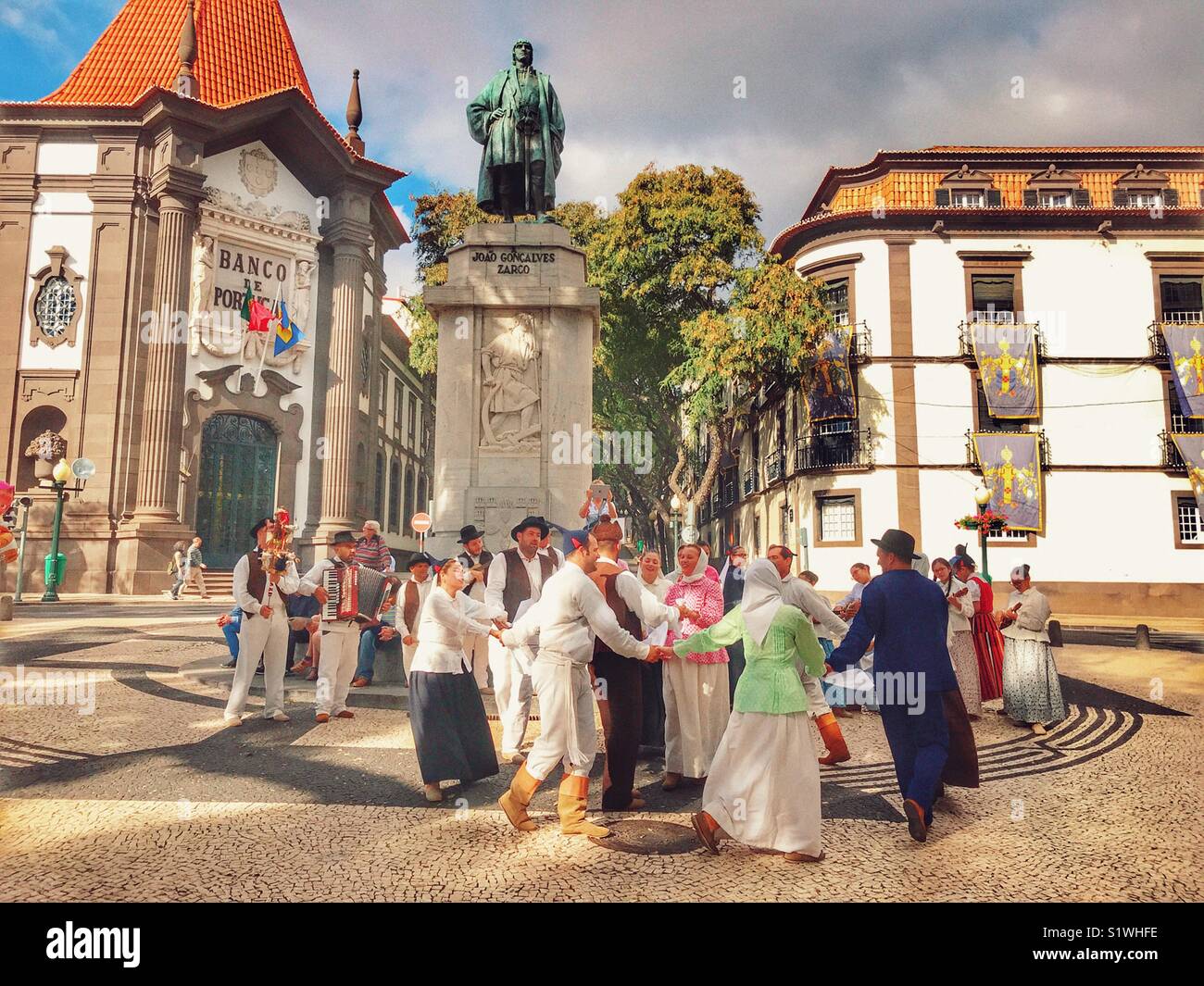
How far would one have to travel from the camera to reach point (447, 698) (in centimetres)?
555

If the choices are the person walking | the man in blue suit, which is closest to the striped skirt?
the person walking

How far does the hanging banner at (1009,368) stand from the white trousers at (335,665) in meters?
24.5

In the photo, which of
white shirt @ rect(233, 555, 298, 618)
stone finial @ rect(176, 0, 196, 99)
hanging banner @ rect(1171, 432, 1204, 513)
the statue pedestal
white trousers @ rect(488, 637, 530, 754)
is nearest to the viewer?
white trousers @ rect(488, 637, 530, 754)

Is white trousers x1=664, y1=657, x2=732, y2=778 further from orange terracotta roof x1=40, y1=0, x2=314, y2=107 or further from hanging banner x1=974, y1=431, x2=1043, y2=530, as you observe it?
orange terracotta roof x1=40, y1=0, x2=314, y2=107

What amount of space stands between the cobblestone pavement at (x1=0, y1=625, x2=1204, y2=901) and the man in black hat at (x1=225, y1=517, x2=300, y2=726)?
0.27 meters

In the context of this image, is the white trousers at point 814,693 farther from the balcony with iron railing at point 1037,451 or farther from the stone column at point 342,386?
the balcony with iron railing at point 1037,451

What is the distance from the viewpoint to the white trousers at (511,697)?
6551mm

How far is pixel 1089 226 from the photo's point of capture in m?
26.9

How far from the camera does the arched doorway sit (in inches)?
962

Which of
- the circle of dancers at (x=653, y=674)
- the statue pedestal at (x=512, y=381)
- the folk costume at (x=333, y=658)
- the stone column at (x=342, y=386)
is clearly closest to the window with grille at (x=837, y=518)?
the stone column at (x=342, y=386)

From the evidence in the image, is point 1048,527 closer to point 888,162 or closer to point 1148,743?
point 888,162

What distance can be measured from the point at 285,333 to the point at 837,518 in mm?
19669
